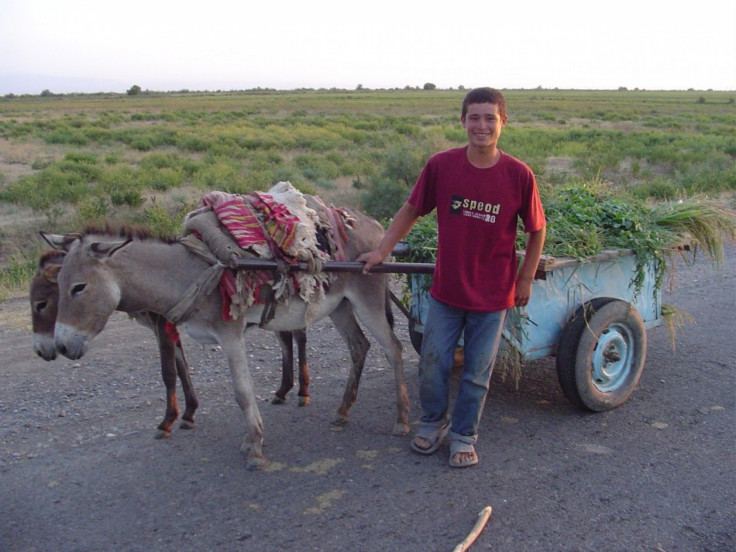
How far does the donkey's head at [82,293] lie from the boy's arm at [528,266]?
2.33 meters

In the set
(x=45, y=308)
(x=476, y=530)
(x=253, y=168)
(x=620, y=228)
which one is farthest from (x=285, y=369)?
(x=253, y=168)

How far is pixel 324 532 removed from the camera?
3.55 m

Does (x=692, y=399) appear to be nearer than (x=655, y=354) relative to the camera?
Yes

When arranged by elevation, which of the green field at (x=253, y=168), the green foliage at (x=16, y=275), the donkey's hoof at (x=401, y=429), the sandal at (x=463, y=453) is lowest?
the green foliage at (x=16, y=275)

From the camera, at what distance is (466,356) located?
4.37 meters

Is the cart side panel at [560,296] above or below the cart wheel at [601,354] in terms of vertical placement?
above

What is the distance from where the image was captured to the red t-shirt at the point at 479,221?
4043 millimetres

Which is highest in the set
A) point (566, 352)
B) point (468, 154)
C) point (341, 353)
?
point (468, 154)

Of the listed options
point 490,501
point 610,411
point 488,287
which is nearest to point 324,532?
point 490,501

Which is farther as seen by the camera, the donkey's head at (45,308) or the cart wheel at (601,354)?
the cart wheel at (601,354)

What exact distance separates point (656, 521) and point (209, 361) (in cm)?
378

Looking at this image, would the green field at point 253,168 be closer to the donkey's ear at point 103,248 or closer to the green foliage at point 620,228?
the green foliage at point 620,228

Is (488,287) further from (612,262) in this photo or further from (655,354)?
(655,354)

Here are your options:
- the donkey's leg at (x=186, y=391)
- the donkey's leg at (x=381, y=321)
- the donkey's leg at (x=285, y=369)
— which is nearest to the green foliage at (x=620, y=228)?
the donkey's leg at (x=381, y=321)
